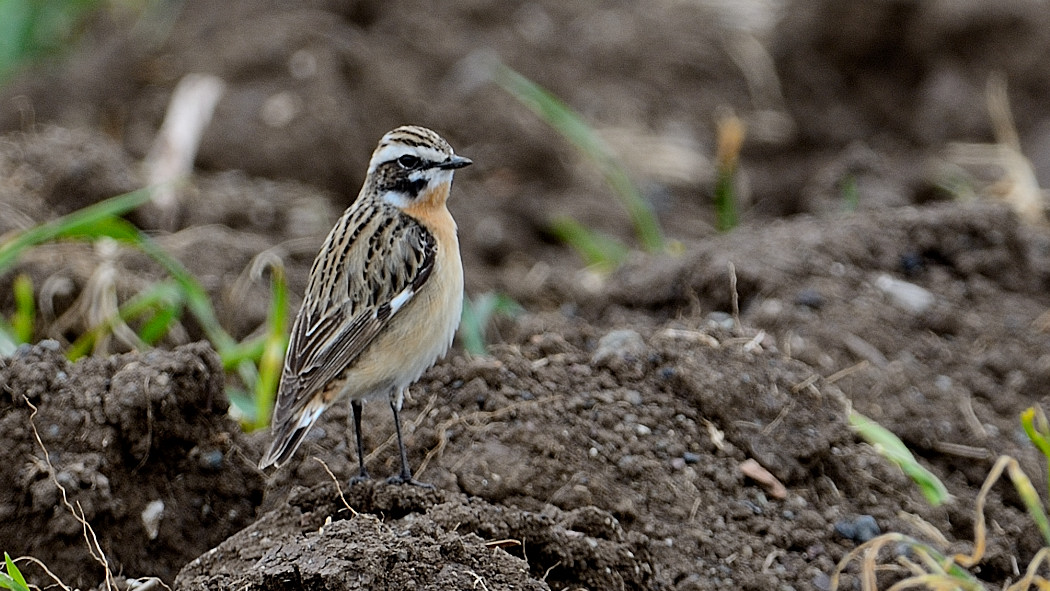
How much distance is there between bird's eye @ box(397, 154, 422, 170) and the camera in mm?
6148

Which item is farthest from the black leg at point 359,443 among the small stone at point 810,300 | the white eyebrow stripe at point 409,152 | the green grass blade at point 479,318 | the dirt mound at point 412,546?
the small stone at point 810,300

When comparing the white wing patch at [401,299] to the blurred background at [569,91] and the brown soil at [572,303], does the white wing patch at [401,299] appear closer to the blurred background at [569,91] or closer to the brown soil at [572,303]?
the brown soil at [572,303]

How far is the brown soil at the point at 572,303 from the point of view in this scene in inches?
202

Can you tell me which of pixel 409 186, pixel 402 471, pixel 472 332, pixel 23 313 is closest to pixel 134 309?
pixel 23 313

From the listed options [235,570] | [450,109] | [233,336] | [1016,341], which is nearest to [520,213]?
[450,109]

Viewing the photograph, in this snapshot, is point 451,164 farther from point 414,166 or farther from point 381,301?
point 381,301

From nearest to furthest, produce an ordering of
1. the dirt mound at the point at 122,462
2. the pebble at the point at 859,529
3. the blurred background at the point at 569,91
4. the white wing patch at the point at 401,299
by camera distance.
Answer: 1. the dirt mound at the point at 122,462
2. the pebble at the point at 859,529
3. the white wing patch at the point at 401,299
4. the blurred background at the point at 569,91

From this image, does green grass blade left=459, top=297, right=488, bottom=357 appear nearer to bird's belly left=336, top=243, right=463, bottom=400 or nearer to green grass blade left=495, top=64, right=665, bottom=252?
bird's belly left=336, top=243, right=463, bottom=400

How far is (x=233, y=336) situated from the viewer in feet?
26.2

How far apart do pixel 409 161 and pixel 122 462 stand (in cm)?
177

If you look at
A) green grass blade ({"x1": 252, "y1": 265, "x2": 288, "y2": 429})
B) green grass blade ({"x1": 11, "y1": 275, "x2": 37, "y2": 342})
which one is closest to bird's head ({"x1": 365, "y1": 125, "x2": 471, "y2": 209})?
green grass blade ({"x1": 252, "y1": 265, "x2": 288, "y2": 429})

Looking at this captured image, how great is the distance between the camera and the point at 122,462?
17.5ft

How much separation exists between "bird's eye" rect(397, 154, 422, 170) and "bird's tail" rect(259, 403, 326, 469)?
1217mm

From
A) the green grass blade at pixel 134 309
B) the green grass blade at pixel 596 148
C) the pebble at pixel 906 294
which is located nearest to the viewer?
the green grass blade at pixel 134 309
